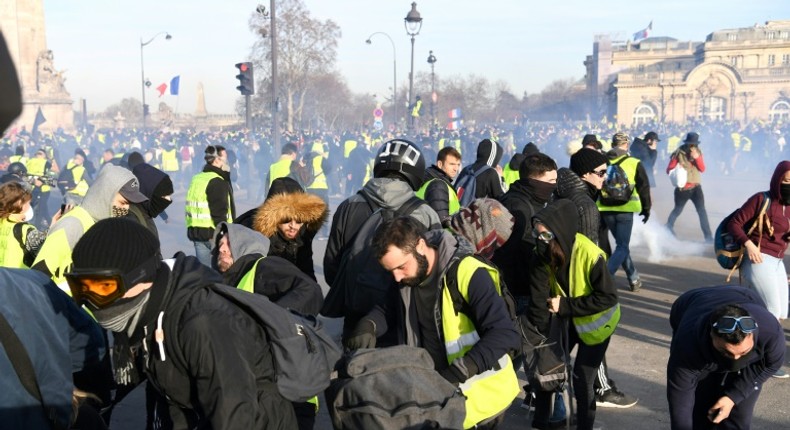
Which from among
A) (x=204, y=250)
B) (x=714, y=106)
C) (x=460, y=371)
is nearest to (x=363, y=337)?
(x=460, y=371)

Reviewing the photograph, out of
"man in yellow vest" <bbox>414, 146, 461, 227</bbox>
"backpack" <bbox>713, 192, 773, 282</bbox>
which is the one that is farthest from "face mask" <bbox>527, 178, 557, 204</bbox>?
"backpack" <bbox>713, 192, 773, 282</bbox>

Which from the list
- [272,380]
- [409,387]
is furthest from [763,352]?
[272,380]

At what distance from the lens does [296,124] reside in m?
62.3

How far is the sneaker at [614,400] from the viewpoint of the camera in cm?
607

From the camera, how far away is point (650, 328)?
8.20 m

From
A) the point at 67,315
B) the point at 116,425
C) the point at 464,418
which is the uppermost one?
the point at 67,315

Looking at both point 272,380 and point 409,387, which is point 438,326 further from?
point 272,380

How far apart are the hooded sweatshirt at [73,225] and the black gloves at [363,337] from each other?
153 cm

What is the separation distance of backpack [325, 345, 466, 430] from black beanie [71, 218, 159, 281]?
1.02 m

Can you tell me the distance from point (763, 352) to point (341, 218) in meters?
2.27

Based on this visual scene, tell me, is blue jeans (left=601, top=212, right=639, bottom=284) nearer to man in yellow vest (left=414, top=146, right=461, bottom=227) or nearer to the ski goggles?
man in yellow vest (left=414, top=146, right=461, bottom=227)

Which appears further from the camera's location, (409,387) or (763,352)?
(763,352)

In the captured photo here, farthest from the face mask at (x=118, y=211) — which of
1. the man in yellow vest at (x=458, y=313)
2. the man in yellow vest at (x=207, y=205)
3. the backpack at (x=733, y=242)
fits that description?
the backpack at (x=733, y=242)

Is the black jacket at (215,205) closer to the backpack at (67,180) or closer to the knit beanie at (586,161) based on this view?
the knit beanie at (586,161)
